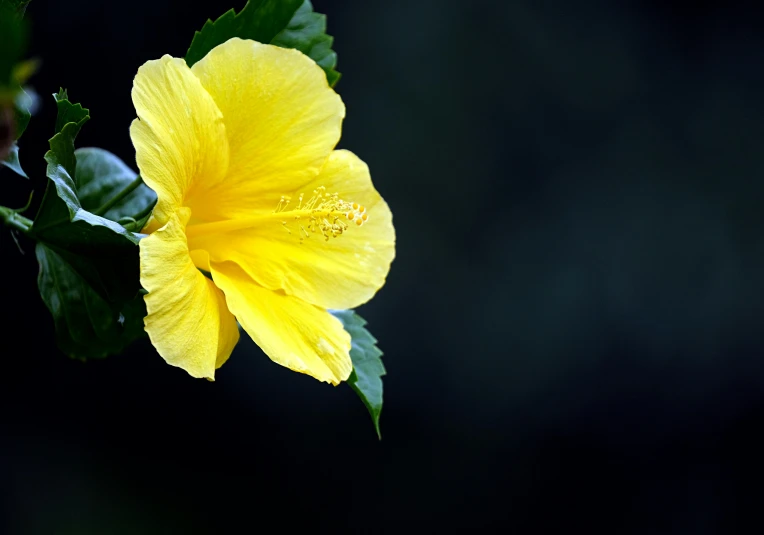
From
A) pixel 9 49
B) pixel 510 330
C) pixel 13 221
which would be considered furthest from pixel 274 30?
pixel 510 330

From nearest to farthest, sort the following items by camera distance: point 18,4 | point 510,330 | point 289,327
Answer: point 18,4
point 289,327
point 510,330

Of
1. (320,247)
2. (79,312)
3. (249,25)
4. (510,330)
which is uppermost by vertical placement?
(249,25)

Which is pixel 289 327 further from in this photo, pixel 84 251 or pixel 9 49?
pixel 9 49

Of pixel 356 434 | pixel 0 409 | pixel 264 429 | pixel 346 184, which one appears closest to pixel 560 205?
pixel 356 434

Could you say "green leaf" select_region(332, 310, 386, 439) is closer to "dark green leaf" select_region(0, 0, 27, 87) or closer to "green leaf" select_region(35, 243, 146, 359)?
"green leaf" select_region(35, 243, 146, 359)

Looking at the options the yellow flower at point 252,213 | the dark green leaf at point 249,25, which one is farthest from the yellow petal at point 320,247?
the dark green leaf at point 249,25

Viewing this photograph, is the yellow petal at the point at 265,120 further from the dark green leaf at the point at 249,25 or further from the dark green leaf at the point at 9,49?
the dark green leaf at the point at 9,49
